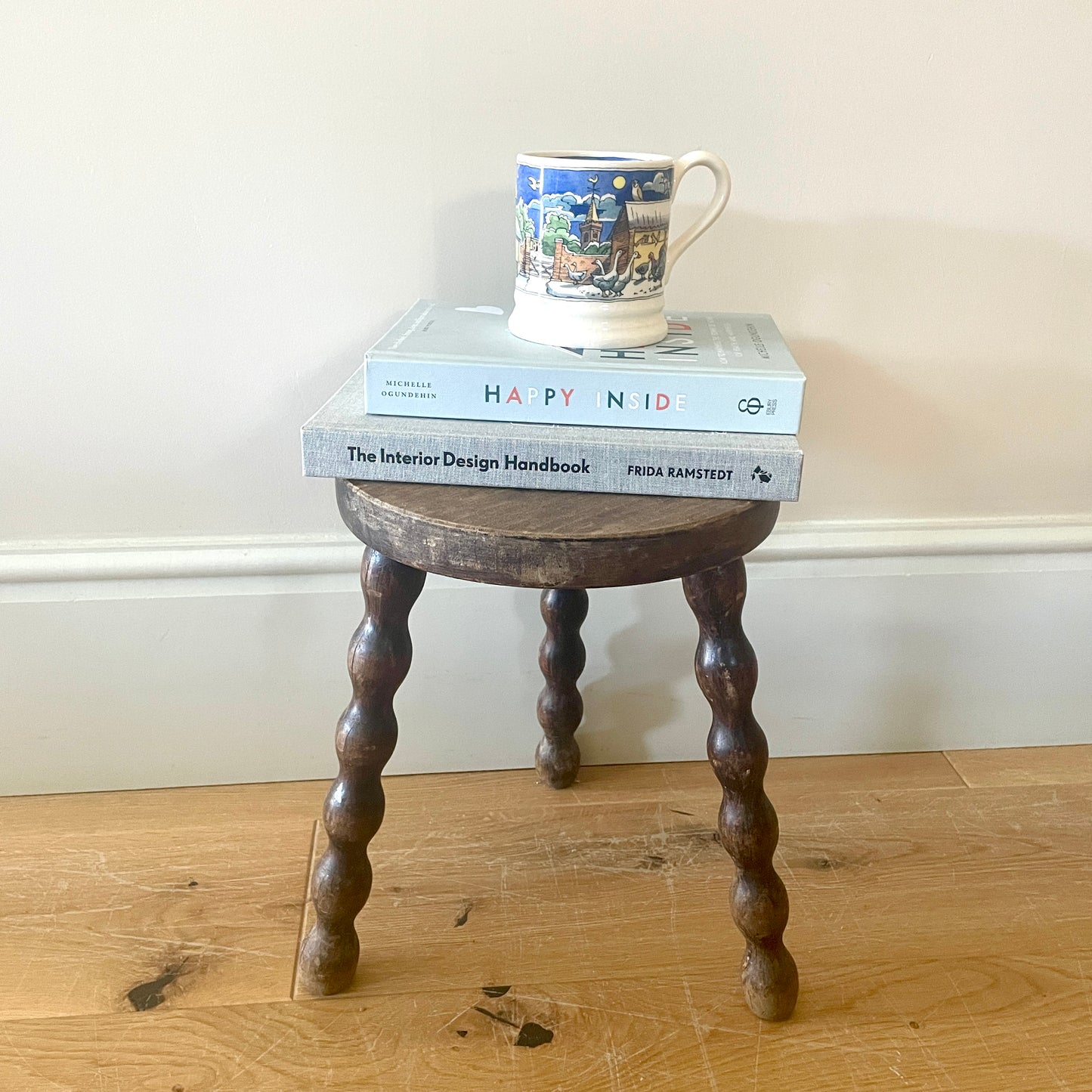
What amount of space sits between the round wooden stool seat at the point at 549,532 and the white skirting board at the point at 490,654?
305mm

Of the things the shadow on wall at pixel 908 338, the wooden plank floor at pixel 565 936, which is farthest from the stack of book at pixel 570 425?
the wooden plank floor at pixel 565 936

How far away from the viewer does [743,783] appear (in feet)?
2.10

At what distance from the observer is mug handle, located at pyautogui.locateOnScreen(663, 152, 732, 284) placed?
63 centimetres

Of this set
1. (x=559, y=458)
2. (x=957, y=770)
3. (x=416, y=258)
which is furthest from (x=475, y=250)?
(x=957, y=770)

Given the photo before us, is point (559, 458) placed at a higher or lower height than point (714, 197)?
lower

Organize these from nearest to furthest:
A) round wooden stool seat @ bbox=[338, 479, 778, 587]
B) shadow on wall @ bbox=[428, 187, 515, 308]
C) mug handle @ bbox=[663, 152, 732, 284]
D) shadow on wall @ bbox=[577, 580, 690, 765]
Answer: round wooden stool seat @ bbox=[338, 479, 778, 587] < mug handle @ bbox=[663, 152, 732, 284] < shadow on wall @ bbox=[428, 187, 515, 308] < shadow on wall @ bbox=[577, 580, 690, 765]

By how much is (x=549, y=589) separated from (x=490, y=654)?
25 centimetres

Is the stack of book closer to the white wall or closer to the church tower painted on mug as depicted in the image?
the church tower painted on mug

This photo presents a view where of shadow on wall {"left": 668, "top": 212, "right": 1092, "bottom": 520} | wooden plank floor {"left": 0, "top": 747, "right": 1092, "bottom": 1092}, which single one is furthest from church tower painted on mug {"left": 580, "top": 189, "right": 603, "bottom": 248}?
wooden plank floor {"left": 0, "top": 747, "right": 1092, "bottom": 1092}

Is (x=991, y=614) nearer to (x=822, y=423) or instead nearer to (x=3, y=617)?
(x=822, y=423)

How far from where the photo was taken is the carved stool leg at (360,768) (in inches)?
24.4

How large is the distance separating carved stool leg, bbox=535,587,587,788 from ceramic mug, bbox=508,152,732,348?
0.82 ft

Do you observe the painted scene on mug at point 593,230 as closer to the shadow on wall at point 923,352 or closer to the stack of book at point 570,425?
the stack of book at point 570,425

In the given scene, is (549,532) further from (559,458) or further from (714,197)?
(714,197)
